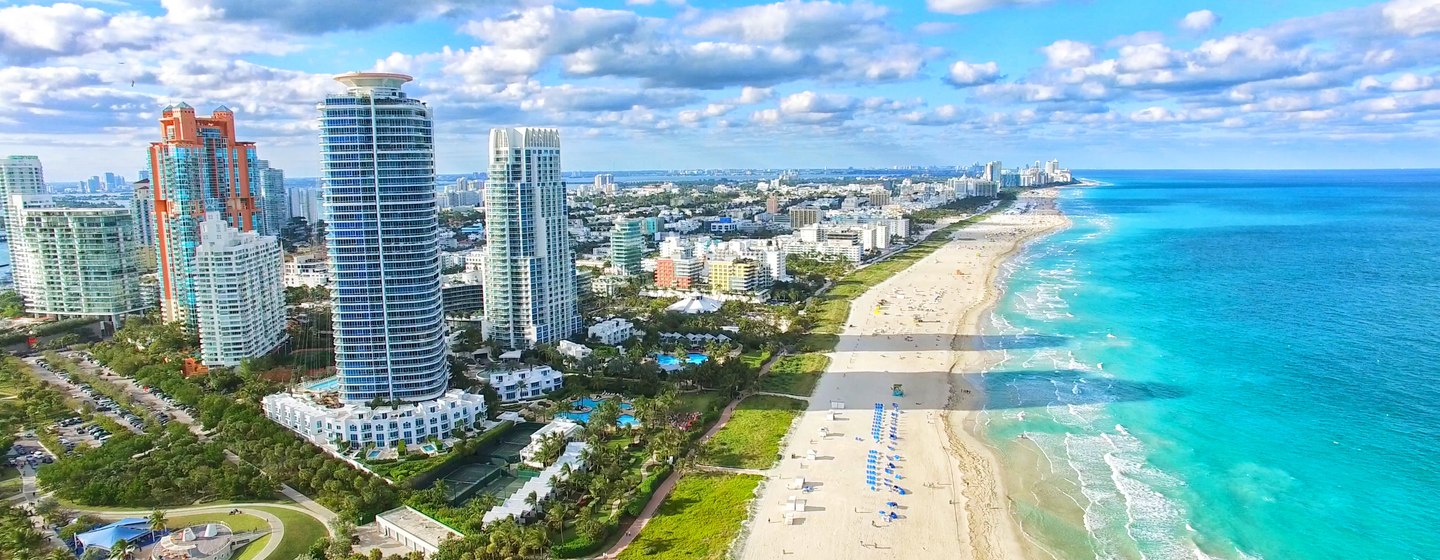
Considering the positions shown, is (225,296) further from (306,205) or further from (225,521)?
(306,205)

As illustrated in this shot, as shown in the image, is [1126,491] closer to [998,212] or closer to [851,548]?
[851,548]

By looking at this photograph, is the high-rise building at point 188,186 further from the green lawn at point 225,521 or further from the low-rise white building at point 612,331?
the green lawn at point 225,521

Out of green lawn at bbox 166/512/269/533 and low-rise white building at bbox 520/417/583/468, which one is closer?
green lawn at bbox 166/512/269/533

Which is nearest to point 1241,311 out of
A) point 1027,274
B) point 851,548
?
point 1027,274

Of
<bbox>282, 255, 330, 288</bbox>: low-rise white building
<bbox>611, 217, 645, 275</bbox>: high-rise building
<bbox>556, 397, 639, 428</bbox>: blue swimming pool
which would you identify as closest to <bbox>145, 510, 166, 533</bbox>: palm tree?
<bbox>556, 397, 639, 428</bbox>: blue swimming pool

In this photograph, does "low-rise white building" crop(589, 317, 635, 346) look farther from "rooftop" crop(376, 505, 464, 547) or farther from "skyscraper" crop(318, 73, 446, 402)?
"rooftop" crop(376, 505, 464, 547)

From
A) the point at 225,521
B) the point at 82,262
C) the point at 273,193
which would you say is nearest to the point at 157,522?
the point at 225,521

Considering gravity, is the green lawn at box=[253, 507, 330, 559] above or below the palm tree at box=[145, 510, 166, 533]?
below

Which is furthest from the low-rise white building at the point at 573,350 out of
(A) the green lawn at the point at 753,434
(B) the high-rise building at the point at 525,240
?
(A) the green lawn at the point at 753,434
